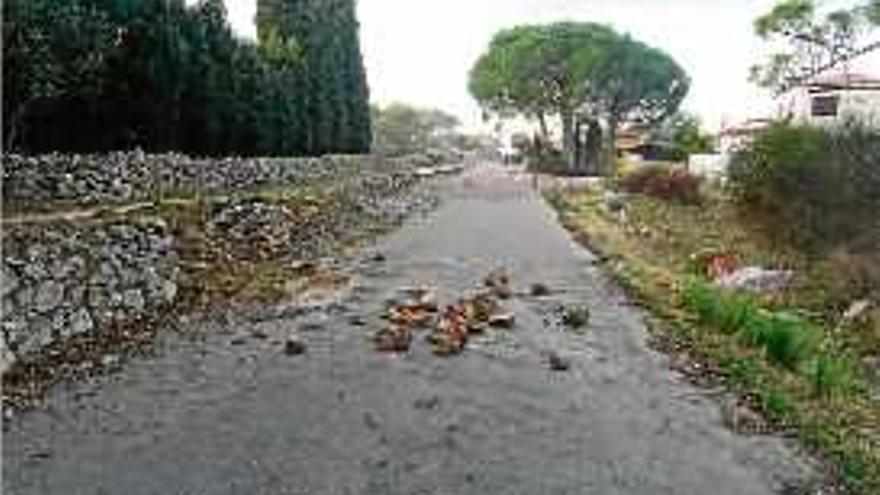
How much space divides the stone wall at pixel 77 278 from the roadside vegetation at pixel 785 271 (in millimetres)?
5538

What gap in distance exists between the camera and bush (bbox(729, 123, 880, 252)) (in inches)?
1118

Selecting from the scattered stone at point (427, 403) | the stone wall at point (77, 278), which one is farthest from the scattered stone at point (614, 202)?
the scattered stone at point (427, 403)

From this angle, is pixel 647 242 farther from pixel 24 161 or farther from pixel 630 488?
pixel 630 488

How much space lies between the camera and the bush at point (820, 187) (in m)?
28.4

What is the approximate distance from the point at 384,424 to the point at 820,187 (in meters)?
19.9

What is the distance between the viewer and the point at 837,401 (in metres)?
12.7

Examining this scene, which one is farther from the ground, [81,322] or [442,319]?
[81,322]

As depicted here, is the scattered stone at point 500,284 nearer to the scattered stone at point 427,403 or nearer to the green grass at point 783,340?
the green grass at point 783,340

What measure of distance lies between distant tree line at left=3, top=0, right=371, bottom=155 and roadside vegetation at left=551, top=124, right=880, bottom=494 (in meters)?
8.76

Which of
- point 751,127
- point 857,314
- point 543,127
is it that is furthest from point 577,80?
point 857,314

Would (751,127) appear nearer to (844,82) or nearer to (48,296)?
(844,82)

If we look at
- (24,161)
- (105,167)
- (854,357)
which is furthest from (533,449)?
(105,167)

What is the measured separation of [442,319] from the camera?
1639cm

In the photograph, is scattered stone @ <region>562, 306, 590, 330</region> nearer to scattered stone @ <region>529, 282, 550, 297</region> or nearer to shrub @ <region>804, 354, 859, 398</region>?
scattered stone @ <region>529, 282, 550, 297</region>
